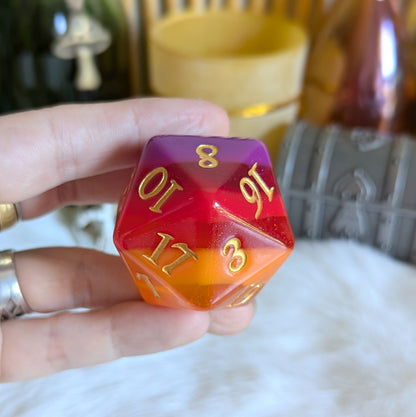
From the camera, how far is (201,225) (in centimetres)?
28

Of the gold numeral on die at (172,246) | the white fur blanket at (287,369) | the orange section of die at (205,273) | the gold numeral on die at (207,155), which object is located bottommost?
the white fur blanket at (287,369)

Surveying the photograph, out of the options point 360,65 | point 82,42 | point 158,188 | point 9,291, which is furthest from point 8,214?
point 360,65

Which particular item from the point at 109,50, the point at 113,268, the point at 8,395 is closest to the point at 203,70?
the point at 109,50

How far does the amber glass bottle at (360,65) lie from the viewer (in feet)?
2.03

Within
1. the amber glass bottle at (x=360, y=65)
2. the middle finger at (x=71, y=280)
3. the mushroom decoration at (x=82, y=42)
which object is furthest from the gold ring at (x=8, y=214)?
the amber glass bottle at (x=360, y=65)

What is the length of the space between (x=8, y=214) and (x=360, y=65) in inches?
17.6

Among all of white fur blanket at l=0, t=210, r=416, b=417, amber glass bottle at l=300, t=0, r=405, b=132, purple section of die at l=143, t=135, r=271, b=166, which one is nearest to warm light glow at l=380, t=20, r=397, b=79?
amber glass bottle at l=300, t=0, r=405, b=132

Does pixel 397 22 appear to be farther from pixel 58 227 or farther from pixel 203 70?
pixel 58 227

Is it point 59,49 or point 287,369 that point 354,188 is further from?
point 59,49

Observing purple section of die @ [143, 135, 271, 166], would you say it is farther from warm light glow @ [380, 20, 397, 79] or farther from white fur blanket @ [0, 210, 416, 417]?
warm light glow @ [380, 20, 397, 79]

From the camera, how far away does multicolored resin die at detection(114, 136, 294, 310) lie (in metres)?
0.28

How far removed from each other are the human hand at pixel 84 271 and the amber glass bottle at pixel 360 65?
1.00 feet

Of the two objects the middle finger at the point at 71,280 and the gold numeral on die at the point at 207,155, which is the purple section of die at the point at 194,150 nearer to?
the gold numeral on die at the point at 207,155

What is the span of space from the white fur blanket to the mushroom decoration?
13.4 inches
